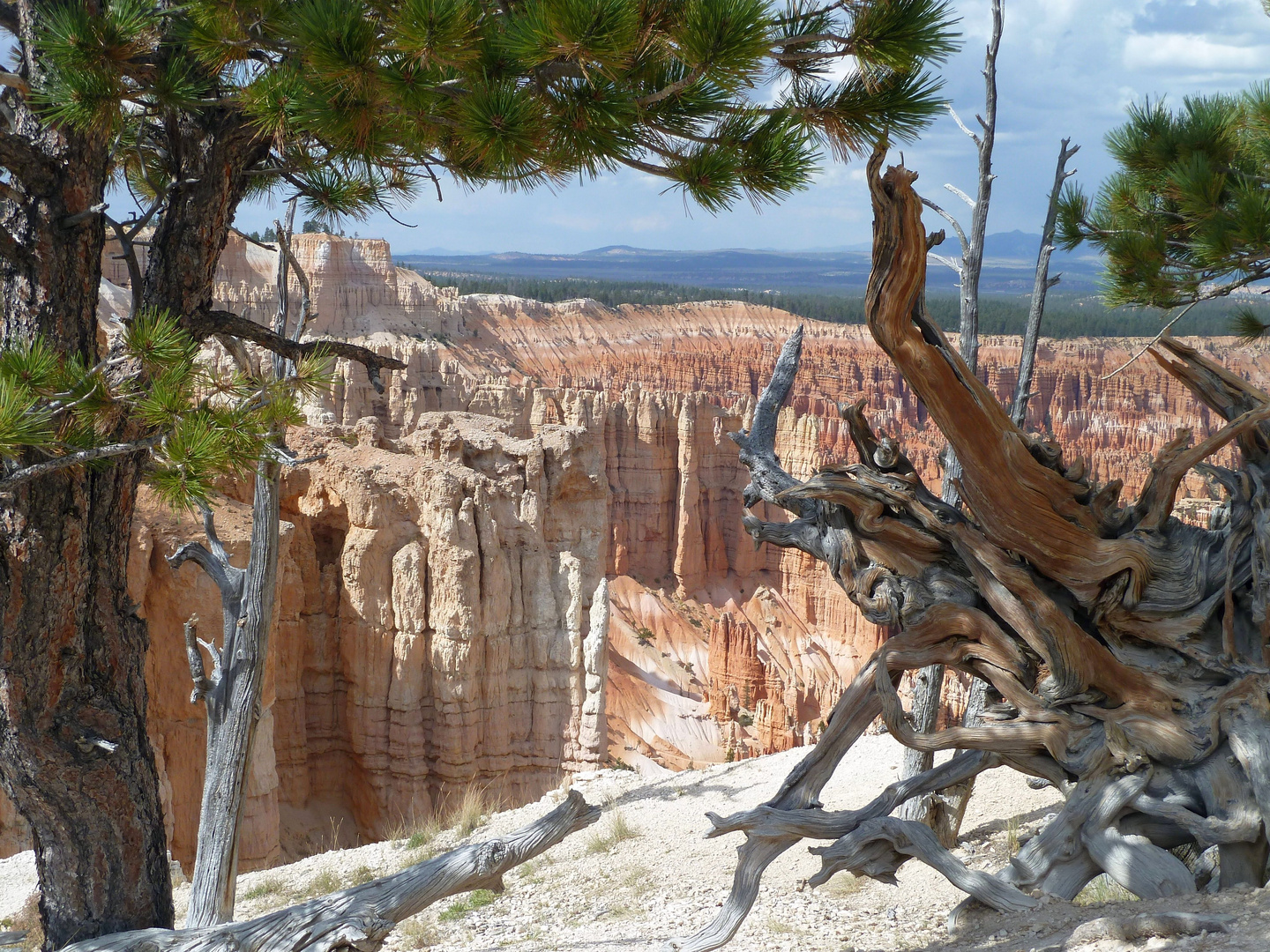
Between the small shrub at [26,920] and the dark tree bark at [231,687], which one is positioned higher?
the dark tree bark at [231,687]

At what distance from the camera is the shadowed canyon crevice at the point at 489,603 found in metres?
12.4

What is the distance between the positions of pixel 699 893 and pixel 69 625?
392 cm

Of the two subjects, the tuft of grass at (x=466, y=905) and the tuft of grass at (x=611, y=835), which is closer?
the tuft of grass at (x=466, y=905)

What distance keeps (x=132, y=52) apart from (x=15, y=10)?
3.30 ft

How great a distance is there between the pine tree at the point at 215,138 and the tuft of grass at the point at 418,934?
5.96 ft

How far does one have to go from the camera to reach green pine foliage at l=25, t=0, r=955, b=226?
8.91 feet

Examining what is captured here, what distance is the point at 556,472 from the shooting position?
15344 millimetres

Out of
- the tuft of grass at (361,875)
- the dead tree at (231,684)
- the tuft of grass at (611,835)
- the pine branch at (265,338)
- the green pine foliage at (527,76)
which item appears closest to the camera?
the green pine foliage at (527,76)

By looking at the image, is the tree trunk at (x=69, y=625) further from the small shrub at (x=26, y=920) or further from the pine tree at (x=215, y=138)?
the small shrub at (x=26, y=920)

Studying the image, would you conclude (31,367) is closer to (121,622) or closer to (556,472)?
(121,622)

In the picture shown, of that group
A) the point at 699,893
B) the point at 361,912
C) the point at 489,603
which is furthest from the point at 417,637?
the point at 361,912

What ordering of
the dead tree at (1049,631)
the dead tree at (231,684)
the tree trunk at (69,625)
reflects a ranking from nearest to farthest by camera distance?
the tree trunk at (69,625) → the dead tree at (1049,631) → the dead tree at (231,684)

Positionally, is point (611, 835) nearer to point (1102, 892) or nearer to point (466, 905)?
point (466, 905)

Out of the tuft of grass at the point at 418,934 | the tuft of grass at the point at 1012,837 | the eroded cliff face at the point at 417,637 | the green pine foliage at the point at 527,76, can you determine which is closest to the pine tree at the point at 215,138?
the green pine foliage at the point at 527,76
